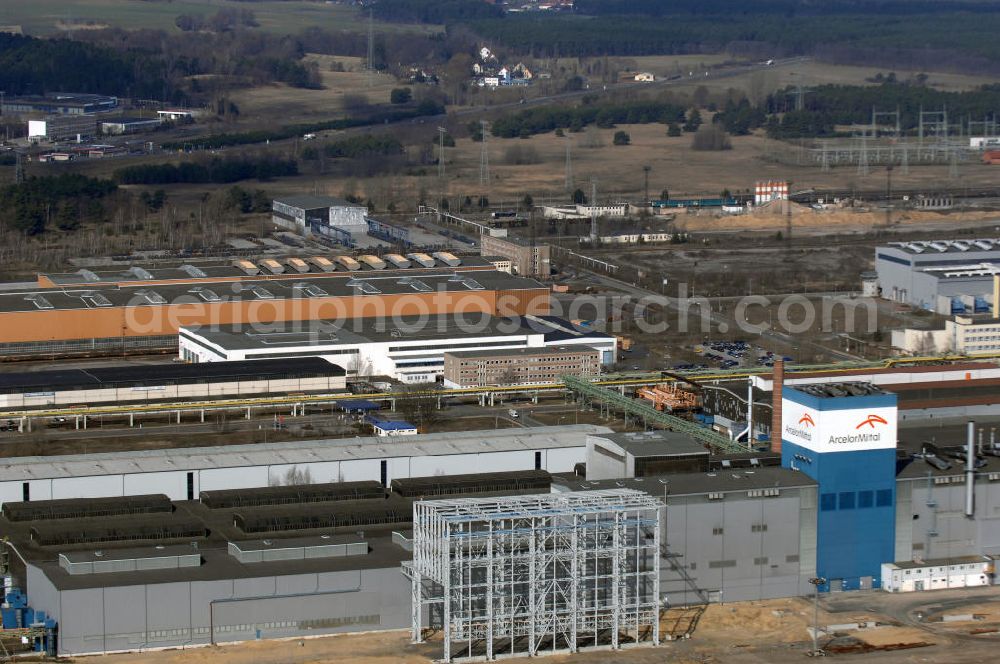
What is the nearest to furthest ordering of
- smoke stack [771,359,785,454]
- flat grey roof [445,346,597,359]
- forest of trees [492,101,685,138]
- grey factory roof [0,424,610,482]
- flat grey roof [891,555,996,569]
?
flat grey roof [891,555,996,569] → smoke stack [771,359,785,454] → grey factory roof [0,424,610,482] → flat grey roof [445,346,597,359] → forest of trees [492,101,685,138]

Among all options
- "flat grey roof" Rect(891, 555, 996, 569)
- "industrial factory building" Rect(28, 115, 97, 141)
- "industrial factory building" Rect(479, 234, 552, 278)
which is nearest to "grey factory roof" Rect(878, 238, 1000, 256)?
"industrial factory building" Rect(479, 234, 552, 278)

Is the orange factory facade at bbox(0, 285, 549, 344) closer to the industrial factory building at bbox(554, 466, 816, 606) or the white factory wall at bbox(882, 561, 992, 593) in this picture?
the industrial factory building at bbox(554, 466, 816, 606)

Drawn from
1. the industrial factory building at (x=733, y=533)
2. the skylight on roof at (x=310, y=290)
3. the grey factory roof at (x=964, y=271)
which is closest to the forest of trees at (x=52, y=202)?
the skylight on roof at (x=310, y=290)

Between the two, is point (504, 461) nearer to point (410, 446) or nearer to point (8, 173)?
point (410, 446)

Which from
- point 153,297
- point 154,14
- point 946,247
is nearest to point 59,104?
point 154,14

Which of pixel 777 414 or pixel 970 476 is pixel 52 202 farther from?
pixel 970 476

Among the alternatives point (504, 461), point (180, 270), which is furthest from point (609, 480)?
point (180, 270)

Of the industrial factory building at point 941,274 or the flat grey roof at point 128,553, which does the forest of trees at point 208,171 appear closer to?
the industrial factory building at point 941,274
